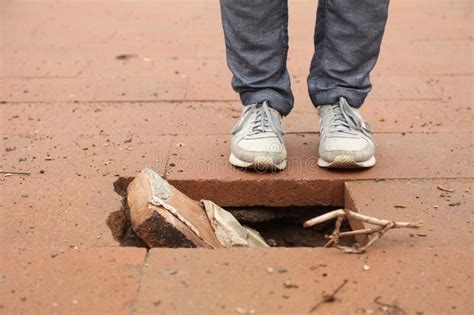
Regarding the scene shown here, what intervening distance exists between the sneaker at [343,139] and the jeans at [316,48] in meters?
0.04

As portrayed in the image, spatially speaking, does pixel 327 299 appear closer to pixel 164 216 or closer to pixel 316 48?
pixel 164 216

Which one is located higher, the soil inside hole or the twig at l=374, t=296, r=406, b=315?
the twig at l=374, t=296, r=406, b=315

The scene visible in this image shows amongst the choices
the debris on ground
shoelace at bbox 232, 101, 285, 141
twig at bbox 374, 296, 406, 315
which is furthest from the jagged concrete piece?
twig at bbox 374, 296, 406, 315

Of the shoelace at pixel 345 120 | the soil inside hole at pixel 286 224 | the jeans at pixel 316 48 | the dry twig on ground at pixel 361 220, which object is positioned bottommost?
the soil inside hole at pixel 286 224

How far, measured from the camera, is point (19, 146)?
2.80m

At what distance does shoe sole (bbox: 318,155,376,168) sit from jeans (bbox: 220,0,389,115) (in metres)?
0.22

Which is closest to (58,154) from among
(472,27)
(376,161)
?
(376,161)

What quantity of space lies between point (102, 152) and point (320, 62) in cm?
80

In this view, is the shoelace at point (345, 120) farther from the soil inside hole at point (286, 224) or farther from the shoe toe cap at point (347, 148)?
the soil inside hole at point (286, 224)

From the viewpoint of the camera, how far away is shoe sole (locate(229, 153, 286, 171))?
2504 millimetres

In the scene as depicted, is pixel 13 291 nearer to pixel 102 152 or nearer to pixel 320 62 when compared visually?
pixel 102 152

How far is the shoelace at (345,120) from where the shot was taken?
2.58m

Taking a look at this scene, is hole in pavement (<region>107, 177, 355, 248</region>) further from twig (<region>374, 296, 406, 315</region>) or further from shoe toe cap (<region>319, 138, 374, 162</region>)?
twig (<region>374, 296, 406, 315</region>)

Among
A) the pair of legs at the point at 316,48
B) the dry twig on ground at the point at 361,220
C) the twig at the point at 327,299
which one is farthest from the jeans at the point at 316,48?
the twig at the point at 327,299
